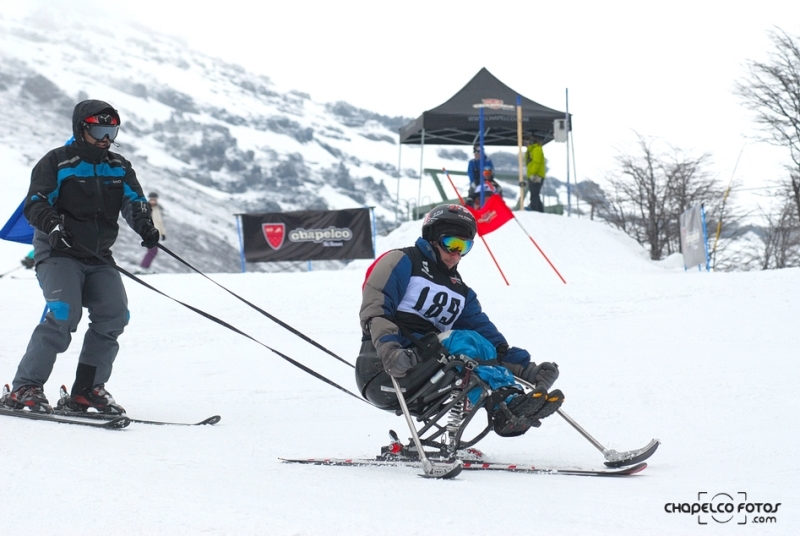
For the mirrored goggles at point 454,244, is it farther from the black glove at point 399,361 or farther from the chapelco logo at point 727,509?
the chapelco logo at point 727,509

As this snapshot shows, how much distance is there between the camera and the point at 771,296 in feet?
30.7

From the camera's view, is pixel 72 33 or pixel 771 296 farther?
pixel 72 33

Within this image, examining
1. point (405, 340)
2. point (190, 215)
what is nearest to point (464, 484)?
point (405, 340)

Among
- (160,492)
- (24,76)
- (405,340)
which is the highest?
(24,76)

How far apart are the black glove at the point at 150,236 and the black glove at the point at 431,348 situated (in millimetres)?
1940

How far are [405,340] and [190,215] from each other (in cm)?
3834

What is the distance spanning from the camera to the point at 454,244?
4.09 meters

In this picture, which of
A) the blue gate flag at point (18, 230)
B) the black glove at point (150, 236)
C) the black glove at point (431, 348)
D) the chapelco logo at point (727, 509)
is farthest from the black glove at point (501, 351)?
the blue gate flag at point (18, 230)

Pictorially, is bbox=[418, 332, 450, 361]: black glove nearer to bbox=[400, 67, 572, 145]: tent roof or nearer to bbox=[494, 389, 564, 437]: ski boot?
bbox=[494, 389, 564, 437]: ski boot

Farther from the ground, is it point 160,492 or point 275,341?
point 160,492

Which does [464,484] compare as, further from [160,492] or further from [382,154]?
[382,154]

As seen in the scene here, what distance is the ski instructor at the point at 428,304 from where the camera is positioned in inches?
153

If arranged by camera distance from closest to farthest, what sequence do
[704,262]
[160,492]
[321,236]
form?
[160,492]
[704,262]
[321,236]

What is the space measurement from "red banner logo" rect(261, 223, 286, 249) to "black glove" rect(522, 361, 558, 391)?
12.1 meters
